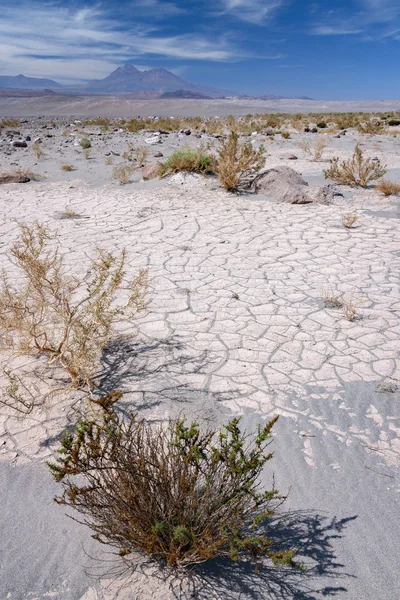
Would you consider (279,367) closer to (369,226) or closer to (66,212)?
(369,226)

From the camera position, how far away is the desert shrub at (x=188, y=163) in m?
9.43

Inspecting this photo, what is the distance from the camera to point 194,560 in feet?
6.02

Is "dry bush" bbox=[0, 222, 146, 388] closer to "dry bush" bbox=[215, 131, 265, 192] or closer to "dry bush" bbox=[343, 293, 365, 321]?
"dry bush" bbox=[343, 293, 365, 321]

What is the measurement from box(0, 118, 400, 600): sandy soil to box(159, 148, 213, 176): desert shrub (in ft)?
8.85

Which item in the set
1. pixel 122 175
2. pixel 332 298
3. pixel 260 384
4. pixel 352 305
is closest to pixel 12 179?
pixel 122 175

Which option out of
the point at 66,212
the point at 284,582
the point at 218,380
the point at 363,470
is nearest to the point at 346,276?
the point at 218,380

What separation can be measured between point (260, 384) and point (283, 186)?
18.6 ft

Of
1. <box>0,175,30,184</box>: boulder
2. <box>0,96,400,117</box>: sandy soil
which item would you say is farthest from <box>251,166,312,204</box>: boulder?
<box>0,96,400,117</box>: sandy soil

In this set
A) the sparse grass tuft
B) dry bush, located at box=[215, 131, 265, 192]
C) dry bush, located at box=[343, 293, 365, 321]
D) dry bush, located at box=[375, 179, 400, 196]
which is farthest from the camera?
dry bush, located at box=[215, 131, 265, 192]

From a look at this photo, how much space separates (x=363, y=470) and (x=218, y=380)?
1108 millimetres

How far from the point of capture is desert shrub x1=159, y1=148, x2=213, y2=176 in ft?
30.9

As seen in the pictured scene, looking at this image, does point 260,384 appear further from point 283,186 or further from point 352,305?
point 283,186

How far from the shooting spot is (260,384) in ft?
10.3

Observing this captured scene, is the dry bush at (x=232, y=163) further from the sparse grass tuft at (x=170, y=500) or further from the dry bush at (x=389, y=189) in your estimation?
the sparse grass tuft at (x=170, y=500)
